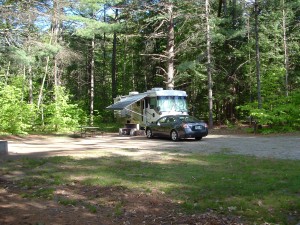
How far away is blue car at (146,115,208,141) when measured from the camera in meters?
17.0

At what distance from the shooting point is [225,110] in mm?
30875

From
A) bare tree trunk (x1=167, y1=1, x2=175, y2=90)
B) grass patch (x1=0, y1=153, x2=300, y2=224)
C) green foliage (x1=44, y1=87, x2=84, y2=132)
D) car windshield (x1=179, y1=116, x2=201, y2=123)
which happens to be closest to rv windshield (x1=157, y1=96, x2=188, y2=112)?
bare tree trunk (x1=167, y1=1, x2=175, y2=90)

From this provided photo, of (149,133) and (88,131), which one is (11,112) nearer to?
(88,131)

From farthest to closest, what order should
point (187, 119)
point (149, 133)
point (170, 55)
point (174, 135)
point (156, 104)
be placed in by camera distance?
point (170, 55) < point (156, 104) < point (149, 133) < point (187, 119) < point (174, 135)

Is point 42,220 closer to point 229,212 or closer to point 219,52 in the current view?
point 229,212

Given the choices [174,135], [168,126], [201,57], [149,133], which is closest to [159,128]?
[168,126]

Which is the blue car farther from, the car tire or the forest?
the forest

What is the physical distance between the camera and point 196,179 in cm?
750

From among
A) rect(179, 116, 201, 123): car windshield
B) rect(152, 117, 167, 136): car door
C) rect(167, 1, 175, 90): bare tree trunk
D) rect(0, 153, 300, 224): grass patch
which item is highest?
rect(167, 1, 175, 90): bare tree trunk

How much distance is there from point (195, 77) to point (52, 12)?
14594 mm

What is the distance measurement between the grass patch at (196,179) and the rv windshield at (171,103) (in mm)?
10766

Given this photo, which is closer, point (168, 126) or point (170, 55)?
point (168, 126)

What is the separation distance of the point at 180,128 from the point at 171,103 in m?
5.04

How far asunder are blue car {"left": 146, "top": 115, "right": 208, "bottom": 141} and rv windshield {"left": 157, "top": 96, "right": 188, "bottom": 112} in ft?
8.94
